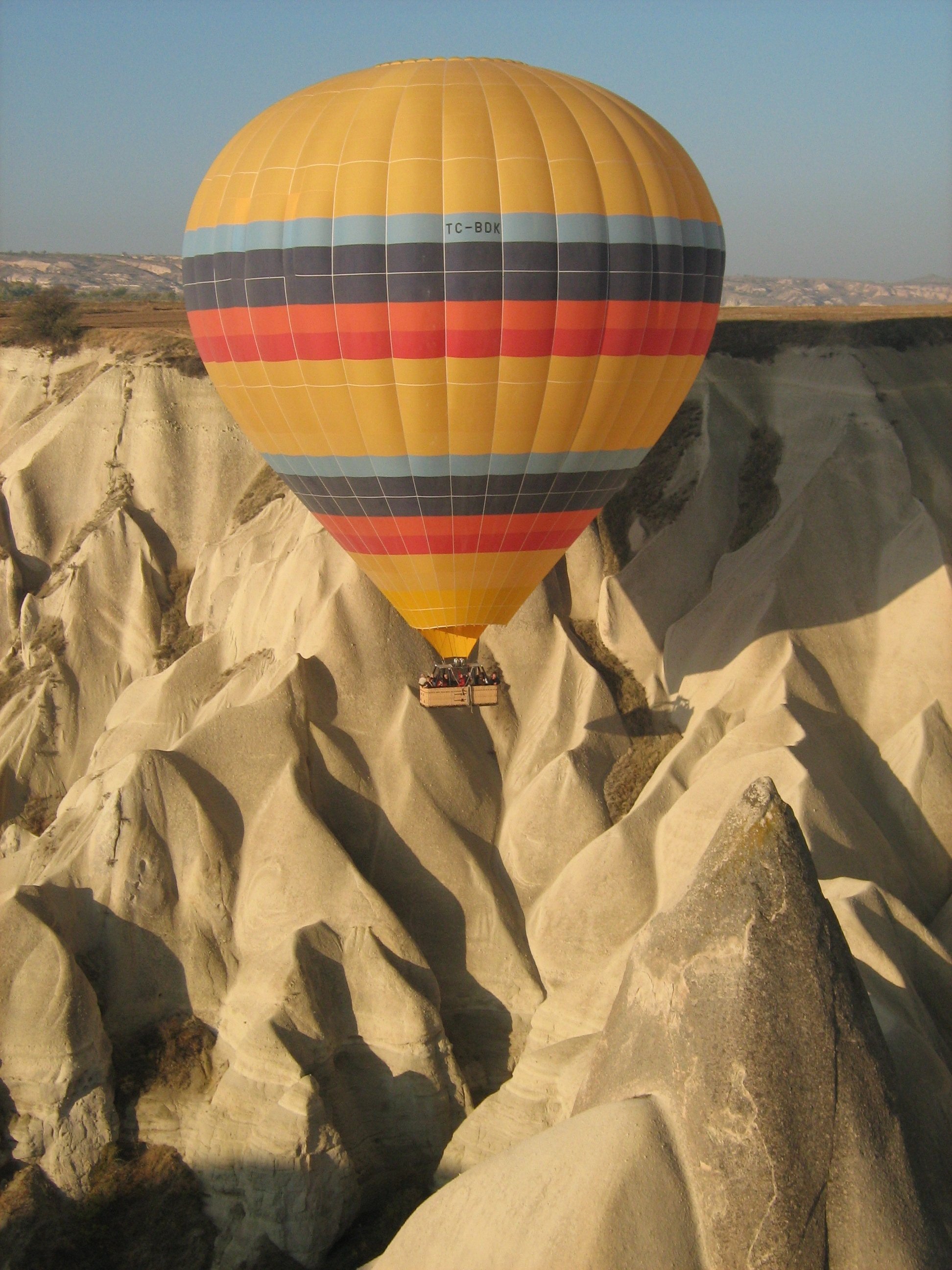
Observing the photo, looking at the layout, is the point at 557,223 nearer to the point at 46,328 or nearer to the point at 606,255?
the point at 606,255

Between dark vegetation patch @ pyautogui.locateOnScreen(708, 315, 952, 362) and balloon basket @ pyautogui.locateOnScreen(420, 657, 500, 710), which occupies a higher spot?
dark vegetation patch @ pyautogui.locateOnScreen(708, 315, 952, 362)

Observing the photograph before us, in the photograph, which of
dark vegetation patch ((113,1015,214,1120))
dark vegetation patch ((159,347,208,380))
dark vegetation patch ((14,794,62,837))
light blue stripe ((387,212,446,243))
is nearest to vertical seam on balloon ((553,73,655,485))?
light blue stripe ((387,212,446,243))

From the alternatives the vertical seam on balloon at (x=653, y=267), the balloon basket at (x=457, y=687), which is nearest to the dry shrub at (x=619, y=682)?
the balloon basket at (x=457, y=687)

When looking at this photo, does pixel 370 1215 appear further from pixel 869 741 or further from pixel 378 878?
pixel 869 741

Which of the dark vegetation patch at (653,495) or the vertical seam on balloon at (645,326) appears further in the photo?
the dark vegetation patch at (653,495)

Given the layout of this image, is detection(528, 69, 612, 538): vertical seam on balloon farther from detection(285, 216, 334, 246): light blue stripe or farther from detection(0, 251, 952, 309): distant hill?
detection(0, 251, 952, 309): distant hill

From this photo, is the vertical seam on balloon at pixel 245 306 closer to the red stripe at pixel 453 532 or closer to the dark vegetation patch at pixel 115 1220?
the red stripe at pixel 453 532
